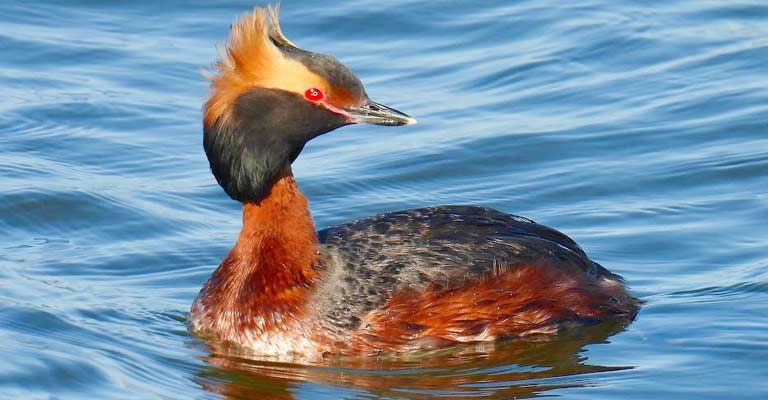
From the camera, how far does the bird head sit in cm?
1095

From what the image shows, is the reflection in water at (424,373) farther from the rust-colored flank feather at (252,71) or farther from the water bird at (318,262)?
the rust-colored flank feather at (252,71)

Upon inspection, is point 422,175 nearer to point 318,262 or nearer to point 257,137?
point 318,262

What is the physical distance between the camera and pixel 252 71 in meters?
11.0

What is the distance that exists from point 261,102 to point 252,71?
215mm

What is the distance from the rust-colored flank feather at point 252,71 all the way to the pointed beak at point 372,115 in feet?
0.93

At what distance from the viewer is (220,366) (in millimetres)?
10750

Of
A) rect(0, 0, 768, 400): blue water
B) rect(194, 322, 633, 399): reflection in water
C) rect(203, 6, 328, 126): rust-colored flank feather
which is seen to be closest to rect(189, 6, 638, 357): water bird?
rect(203, 6, 328, 126): rust-colored flank feather

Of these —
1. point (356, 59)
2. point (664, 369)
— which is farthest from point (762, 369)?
point (356, 59)

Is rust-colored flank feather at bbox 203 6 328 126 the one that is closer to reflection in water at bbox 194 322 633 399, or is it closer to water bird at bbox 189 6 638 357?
water bird at bbox 189 6 638 357

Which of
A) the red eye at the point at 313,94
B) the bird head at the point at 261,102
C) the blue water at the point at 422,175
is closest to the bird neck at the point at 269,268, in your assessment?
the bird head at the point at 261,102

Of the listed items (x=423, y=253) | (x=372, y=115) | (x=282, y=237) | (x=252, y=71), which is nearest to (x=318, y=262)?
(x=282, y=237)

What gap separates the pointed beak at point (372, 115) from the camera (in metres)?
11.2

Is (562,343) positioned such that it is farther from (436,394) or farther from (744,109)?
(744,109)

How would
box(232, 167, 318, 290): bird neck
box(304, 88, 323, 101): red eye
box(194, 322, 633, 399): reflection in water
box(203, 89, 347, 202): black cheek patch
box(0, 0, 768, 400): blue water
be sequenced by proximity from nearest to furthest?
1. box(194, 322, 633, 399): reflection in water
2. box(0, 0, 768, 400): blue water
3. box(203, 89, 347, 202): black cheek patch
4. box(304, 88, 323, 101): red eye
5. box(232, 167, 318, 290): bird neck
